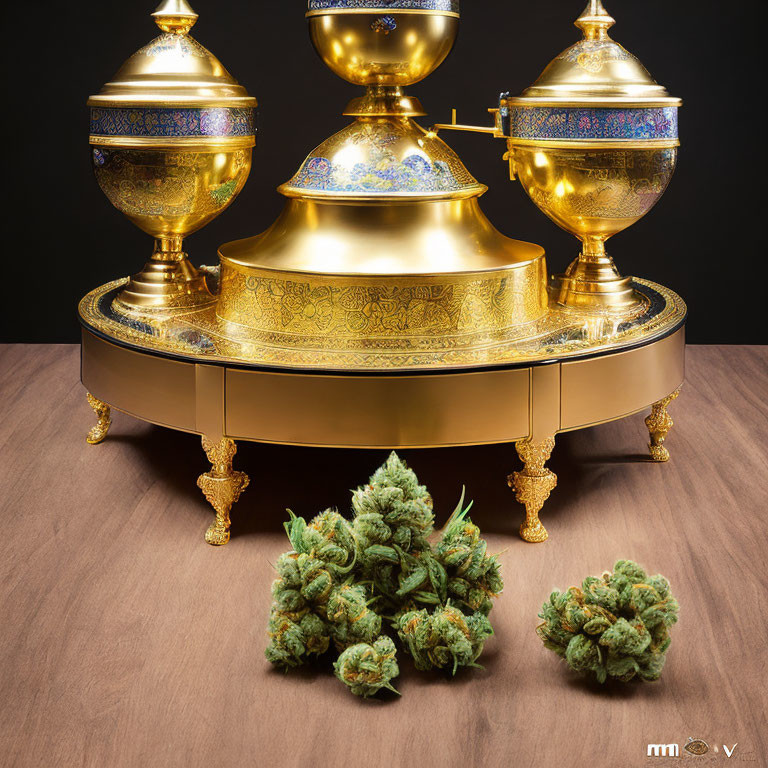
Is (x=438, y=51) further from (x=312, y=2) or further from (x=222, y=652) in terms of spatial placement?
(x=222, y=652)

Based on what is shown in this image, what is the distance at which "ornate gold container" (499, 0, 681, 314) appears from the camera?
3.03 meters

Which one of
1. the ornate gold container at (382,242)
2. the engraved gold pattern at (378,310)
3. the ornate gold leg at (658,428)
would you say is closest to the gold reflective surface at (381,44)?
the ornate gold container at (382,242)

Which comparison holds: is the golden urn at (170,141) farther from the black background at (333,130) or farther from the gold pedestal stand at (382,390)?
the black background at (333,130)

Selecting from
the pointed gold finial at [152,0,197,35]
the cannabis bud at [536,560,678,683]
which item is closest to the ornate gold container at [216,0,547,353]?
the pointed gold finial at [152,0,197,35]

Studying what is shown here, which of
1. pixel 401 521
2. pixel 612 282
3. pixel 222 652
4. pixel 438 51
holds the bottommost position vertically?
pixel 222 652

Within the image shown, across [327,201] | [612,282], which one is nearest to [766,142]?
[612,282]

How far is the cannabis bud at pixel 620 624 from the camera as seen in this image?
2.18 metres

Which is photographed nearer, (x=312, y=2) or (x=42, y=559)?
(x=42, y=559)

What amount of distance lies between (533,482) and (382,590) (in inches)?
22.7

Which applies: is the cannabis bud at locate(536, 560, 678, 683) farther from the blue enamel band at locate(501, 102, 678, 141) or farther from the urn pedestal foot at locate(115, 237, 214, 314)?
the urn pedestal foot at locate(115, 237, 214, 314)

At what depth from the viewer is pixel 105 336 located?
301cm

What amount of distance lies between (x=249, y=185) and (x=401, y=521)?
2475 mm

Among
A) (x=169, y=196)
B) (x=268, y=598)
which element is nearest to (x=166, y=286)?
(x=169, y=196)

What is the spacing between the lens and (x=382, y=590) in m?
2.37
